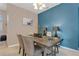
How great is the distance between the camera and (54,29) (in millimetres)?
2246

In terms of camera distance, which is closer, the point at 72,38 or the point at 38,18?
the point at 72,38

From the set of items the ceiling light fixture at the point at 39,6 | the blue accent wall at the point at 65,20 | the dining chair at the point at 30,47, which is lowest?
the dining chair at the point at 30,47

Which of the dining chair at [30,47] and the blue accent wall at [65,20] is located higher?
the blue accent wall at [65,20]

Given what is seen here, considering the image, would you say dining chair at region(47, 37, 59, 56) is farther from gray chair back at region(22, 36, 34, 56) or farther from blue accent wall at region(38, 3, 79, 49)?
gray chair back at region(22, 36, 34, 56)

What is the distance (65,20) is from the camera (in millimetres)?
2217

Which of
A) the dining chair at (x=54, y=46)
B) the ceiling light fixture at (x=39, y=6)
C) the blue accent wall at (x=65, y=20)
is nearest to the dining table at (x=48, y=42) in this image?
the dining chair at (x=54, y=46)

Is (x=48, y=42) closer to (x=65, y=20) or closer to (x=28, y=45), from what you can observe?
(x=28, y=45)

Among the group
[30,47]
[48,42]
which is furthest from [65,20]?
[30,47]

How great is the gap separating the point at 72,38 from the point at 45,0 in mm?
837

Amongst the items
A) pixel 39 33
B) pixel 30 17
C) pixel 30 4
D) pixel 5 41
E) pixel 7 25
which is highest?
pixel 30 4

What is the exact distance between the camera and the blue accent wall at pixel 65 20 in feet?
7.07

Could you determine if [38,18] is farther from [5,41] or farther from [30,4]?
[5,41]

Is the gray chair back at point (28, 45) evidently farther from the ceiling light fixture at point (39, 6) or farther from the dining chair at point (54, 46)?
the ceiling light fixture at point (39, 6)

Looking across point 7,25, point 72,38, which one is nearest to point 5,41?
point 7,25
